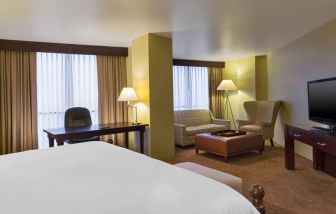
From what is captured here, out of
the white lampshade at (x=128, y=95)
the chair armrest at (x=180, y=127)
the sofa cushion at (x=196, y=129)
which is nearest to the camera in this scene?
the white lampshade at (x=128, y=95)

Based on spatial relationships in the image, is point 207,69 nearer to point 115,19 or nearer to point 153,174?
point 115,19

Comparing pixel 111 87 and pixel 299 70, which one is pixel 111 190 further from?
pixel 299 70

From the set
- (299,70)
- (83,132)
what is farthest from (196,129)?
(83,132)

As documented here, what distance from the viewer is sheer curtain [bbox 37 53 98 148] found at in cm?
470

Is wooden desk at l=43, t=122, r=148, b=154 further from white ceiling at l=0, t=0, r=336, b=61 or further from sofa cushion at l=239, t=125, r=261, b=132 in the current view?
sofa cushion at l=239, t=125, r=261, b=132

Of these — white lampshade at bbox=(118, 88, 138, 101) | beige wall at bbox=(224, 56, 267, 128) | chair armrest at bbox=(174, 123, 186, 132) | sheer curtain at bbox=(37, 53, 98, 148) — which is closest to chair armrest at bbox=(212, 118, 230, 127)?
beige wall at bbox=(224, 56, 267, 128)

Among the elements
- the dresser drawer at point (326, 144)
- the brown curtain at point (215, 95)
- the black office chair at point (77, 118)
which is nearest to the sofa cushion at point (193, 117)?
the brown curtain at point (215, 95)

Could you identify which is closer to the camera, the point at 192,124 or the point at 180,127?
the point at 180,127

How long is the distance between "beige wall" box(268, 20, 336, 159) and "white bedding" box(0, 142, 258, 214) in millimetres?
3403

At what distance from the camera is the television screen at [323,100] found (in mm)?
3148

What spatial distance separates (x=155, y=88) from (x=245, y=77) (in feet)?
11.3

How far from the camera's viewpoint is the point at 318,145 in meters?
3.08

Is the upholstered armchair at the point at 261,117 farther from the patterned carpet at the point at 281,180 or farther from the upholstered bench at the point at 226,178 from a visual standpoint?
the upholstered bench at the point at 226,178

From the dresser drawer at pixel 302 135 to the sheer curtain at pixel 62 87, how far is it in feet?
11.8
